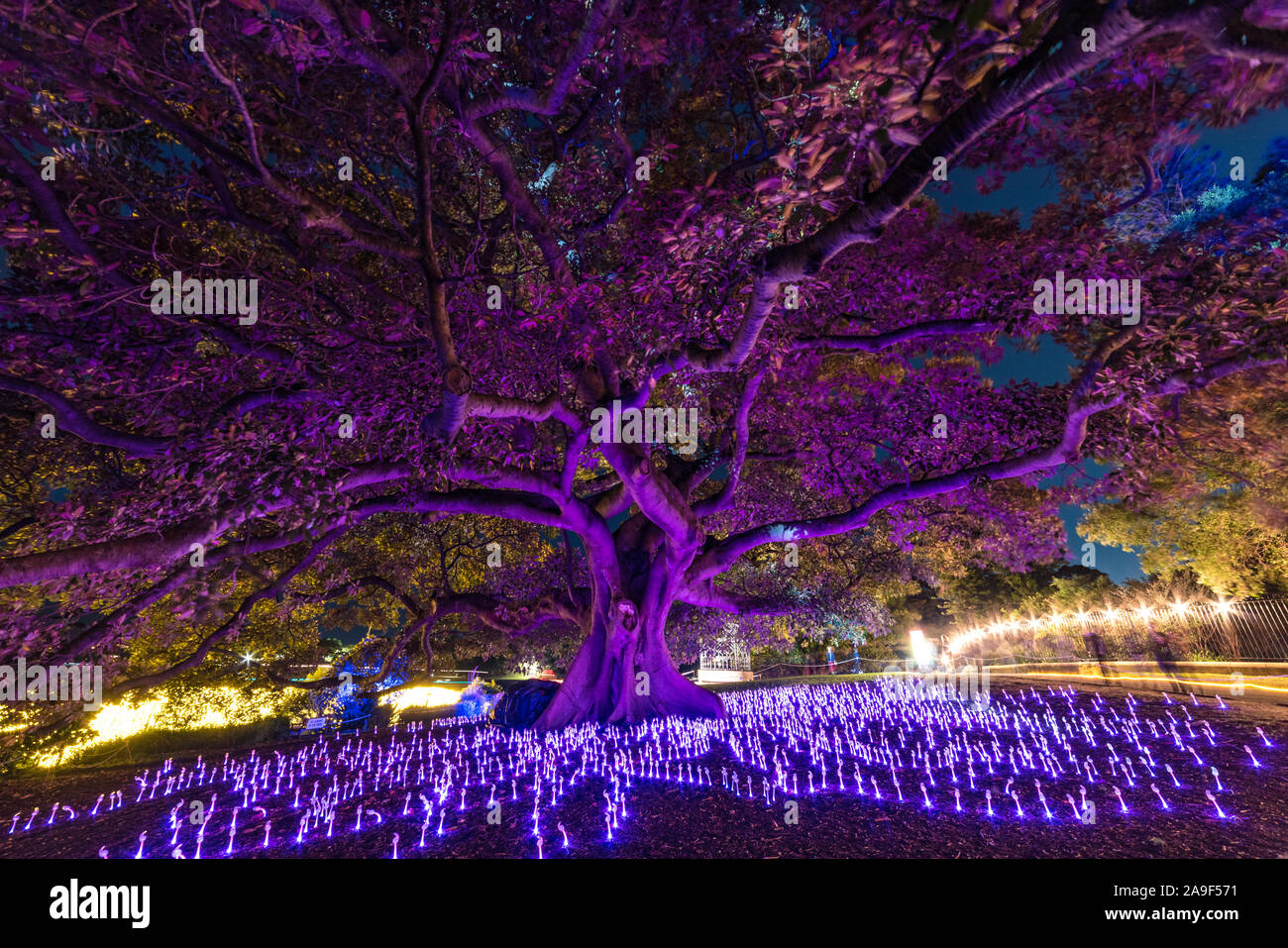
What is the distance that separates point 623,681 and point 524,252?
29.1ft

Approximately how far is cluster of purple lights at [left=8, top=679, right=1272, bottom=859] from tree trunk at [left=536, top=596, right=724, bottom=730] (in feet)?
2.04

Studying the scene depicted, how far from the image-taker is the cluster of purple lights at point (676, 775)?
529 centimetres

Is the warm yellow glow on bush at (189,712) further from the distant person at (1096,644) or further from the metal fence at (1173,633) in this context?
the metal fence at (1173,633)

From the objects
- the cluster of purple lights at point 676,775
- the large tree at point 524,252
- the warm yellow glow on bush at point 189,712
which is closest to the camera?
the large tree at point 524,252

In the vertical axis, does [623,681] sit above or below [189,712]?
above

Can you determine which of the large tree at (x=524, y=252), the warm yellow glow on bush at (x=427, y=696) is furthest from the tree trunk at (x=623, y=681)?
the warm yellow glow on bush at (x=427, y=696)

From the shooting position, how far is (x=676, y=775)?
6.96m

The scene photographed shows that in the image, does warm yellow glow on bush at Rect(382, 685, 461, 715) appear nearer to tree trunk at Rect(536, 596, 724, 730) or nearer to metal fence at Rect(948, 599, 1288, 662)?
tree trunk at Rect(536, 596, 724, 730)

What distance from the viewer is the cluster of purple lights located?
5.29m

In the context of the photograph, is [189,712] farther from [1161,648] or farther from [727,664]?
[727,664]

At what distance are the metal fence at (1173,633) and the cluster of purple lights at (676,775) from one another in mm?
9495

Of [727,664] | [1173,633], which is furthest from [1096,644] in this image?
[727,664]

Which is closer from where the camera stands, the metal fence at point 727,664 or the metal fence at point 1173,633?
the metal fence at point 1173,633

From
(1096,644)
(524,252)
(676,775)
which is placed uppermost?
(524,252)
